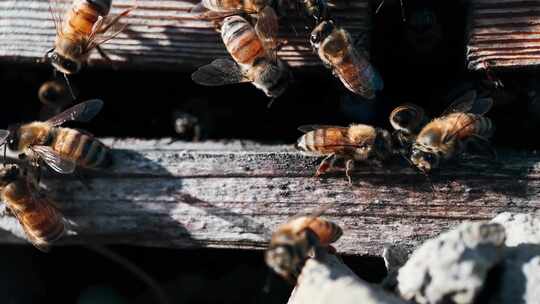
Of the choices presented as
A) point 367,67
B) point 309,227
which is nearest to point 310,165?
point 309,227

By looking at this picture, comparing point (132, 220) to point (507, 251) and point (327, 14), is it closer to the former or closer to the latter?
point (327, 14)

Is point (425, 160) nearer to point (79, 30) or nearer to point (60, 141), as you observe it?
point (60, 141)

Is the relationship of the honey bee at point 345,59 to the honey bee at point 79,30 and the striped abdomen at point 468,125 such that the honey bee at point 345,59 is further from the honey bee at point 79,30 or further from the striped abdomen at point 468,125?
the honey bee at point 79,30

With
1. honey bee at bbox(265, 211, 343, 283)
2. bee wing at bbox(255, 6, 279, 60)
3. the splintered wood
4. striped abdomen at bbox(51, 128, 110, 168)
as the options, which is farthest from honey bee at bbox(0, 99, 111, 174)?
the splintered wood

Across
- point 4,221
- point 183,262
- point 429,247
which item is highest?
point 429,247

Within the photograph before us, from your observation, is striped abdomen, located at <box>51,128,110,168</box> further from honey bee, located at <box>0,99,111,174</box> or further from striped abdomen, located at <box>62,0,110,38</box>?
striped abdomen, located at <box>62,0,110,38</box>

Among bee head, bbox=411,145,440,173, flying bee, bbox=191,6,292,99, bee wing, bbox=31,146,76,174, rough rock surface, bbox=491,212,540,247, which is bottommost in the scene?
bee wing, bbox=31,146,76,174

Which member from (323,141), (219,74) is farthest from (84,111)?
(323,141)
